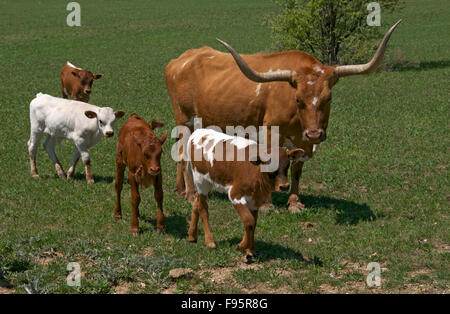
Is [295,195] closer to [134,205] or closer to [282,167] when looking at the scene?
[134,205]

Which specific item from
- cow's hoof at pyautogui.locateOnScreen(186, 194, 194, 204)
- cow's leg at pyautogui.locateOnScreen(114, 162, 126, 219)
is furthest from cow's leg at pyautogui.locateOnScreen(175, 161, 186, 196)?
cow's leg at pyautogui.locateOnScreen(114, 162, 126, 219)

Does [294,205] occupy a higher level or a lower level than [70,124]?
lower

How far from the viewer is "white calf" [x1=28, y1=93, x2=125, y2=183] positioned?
12.7 metres

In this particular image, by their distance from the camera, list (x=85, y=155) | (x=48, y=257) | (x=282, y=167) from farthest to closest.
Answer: (x=85, y=155) < (x=48, y=257) < (x=282, y=167)

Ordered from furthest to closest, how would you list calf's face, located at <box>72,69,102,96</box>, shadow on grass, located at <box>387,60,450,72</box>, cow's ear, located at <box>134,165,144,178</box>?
shadow on grass, located at <box>387,60,450,72</box>, calf's face, located at <box>72,69,102,96</box>, cow's ear, located at <box>134,165,144,178</box>

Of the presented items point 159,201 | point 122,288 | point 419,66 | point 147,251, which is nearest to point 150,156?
point 159,201

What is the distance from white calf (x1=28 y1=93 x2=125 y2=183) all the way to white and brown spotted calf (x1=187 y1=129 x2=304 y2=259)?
11.5 ft

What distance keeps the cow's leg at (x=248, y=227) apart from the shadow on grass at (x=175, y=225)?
151 cm

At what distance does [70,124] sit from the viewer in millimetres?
13219

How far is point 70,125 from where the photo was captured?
1323 centimetres

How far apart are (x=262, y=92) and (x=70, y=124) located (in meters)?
4.47

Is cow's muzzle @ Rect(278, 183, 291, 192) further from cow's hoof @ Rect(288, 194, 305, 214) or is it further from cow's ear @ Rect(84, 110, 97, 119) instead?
cow's ear @ Rect(84, 110, 97, 119)

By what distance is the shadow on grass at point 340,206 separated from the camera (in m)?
11.0
